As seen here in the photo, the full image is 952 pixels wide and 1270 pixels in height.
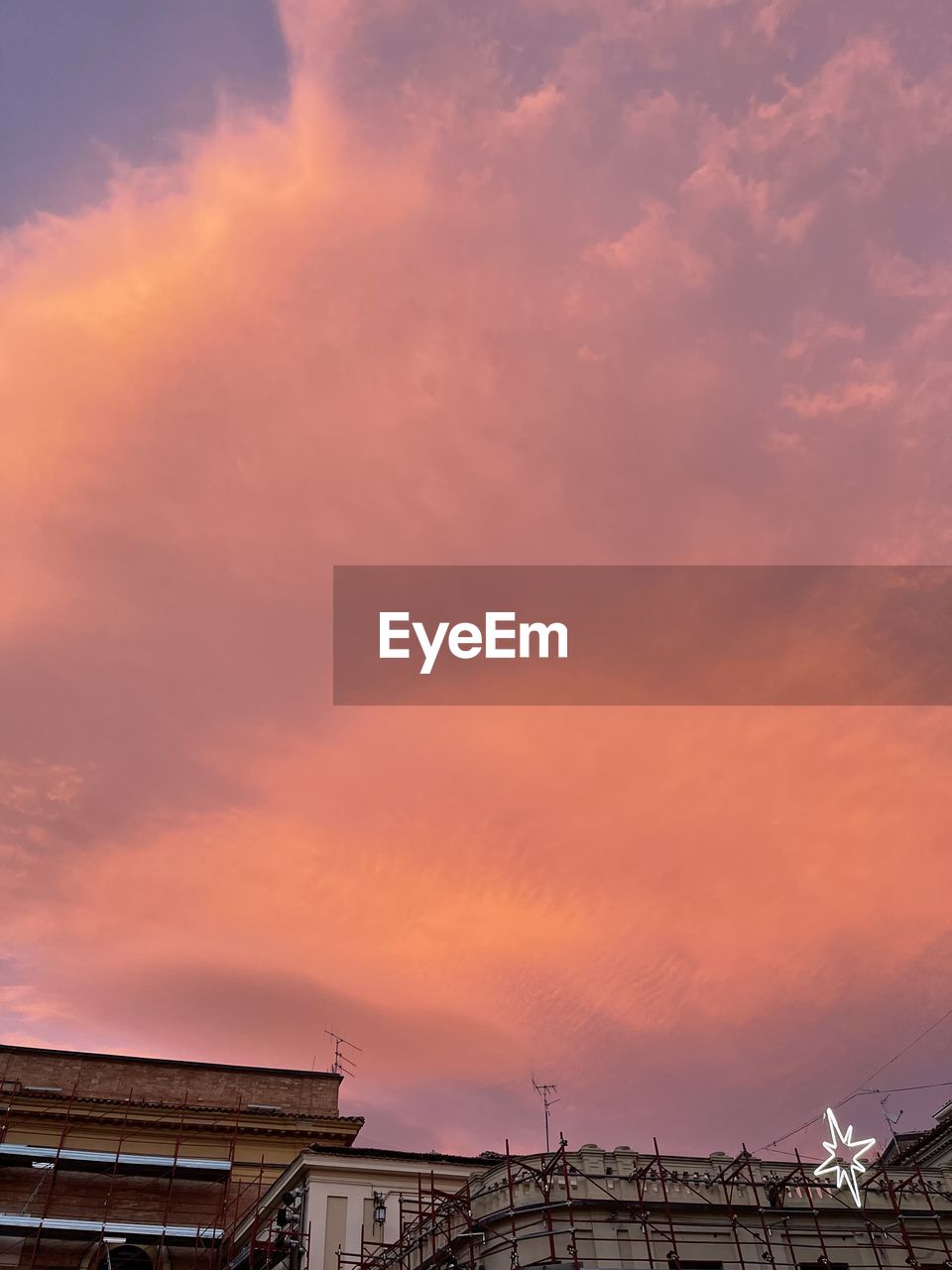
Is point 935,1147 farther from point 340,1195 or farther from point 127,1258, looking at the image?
point 127,1258

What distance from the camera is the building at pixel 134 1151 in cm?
3969

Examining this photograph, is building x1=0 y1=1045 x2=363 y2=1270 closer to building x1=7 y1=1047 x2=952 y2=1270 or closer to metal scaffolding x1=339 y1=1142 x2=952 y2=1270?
building x1=7 y1=1047 x2=952 y2=1270

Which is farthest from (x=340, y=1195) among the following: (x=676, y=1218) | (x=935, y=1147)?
(x=935, y=1147)

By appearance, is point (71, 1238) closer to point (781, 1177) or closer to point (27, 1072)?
point (27, 1072)

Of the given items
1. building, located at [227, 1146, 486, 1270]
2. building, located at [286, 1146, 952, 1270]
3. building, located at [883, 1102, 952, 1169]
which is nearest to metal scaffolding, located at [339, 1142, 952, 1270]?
building, located at [286, 1146, 952, 1270]

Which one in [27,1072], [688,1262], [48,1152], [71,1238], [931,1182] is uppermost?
[27,1072]

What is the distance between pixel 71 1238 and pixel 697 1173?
24.6 meters

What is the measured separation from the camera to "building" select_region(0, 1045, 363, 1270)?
39688 mm

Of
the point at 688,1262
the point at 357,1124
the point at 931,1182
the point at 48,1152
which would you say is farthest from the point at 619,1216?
the point at 48,1152

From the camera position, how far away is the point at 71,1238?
39.6 meters

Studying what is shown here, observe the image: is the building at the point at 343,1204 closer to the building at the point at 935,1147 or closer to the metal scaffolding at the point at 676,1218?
the metal scaffolding at the point at 676,1218

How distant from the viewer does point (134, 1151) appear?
4325cm

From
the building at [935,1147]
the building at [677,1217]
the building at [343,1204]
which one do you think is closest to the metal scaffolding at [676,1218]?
the building at [677,1217]

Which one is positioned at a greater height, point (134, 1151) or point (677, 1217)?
point (134, 1151)
